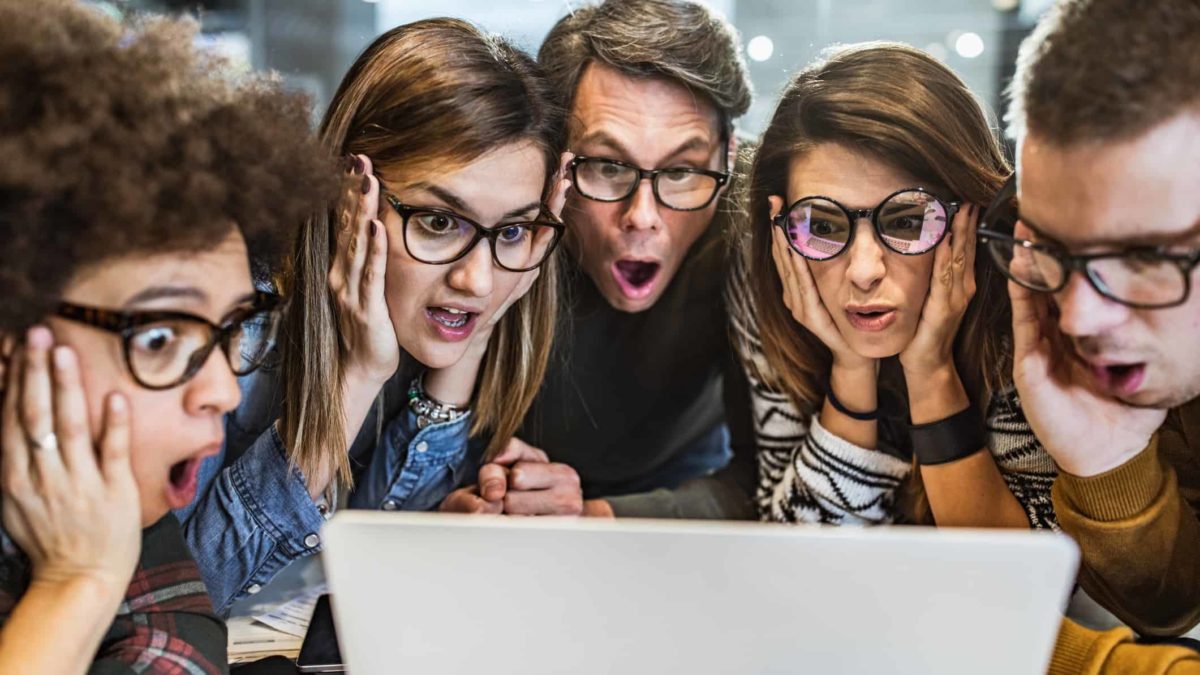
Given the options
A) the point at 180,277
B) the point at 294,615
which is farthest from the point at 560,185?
the point at 294,615

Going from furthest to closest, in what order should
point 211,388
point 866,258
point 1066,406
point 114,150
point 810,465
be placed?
point 810,465 → point 866,258 → point 1066,406 → point 211,388 → point 114,150

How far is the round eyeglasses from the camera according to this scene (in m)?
1.43

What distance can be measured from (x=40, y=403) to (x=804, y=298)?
37.0 inches

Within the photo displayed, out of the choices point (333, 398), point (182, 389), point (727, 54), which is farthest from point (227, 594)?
point (727, 54)

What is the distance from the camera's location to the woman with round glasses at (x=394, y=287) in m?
1.36

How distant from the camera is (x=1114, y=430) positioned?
125 cm

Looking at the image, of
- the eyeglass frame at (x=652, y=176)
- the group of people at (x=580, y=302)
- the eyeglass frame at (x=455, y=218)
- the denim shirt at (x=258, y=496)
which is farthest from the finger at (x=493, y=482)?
the eyeglass frame at (x=652, y=176)

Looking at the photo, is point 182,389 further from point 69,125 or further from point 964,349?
point 964,349

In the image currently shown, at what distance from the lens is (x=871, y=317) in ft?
4.61

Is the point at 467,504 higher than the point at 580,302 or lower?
lower

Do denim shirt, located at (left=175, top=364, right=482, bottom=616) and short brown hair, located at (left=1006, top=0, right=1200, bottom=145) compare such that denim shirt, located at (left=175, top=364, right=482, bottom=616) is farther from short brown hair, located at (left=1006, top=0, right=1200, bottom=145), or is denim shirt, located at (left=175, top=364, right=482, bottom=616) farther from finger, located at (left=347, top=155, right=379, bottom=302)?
short brown hair, located at (left=1006, top=0, right=1200, bottom=145)

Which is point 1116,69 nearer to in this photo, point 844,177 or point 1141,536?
point 844,177

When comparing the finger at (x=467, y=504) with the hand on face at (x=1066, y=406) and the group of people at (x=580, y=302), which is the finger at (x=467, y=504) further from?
the hand on face at (x=1066, y=406)

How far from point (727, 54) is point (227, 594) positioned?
3.36 feet
